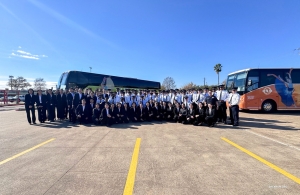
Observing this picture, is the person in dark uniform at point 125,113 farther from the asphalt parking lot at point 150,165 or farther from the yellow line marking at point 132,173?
the yellow line marking at point 132,173

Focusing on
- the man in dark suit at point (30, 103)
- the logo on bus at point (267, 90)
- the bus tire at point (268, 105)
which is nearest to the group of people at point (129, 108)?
the man in dark suit at point (30, 103)

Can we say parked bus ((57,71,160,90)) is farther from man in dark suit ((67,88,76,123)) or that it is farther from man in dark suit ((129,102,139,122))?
man in dark suit ((129,102,139,122))

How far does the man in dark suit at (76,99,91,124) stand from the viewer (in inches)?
335

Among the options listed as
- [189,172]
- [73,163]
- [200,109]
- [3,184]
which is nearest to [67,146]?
[73,163]

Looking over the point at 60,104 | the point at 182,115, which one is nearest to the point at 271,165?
the point at 182,115

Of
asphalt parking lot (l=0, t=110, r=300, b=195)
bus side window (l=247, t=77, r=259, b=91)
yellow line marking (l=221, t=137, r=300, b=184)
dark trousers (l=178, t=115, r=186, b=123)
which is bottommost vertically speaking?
yellow line marking (l=221, t=137, r=300, b=184)

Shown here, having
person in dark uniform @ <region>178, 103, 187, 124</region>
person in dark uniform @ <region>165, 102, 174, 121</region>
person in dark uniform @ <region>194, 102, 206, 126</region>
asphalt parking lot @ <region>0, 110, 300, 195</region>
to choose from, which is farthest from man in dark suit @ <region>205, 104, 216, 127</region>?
person in dark uniform @ <region>165, 102, 174, 121</region>

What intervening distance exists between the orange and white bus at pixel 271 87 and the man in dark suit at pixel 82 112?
11097mm

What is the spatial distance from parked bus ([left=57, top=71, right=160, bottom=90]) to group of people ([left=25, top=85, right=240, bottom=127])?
271 inches

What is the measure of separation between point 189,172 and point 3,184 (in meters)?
3.52

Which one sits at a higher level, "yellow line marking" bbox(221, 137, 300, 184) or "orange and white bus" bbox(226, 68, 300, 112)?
"orange and white bus" bbox(226, 68, 300, 112)

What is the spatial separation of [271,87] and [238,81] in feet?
7.49

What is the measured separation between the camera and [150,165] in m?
3.62

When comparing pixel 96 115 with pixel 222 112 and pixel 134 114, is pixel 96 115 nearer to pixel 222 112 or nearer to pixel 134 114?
pixel 134 114
